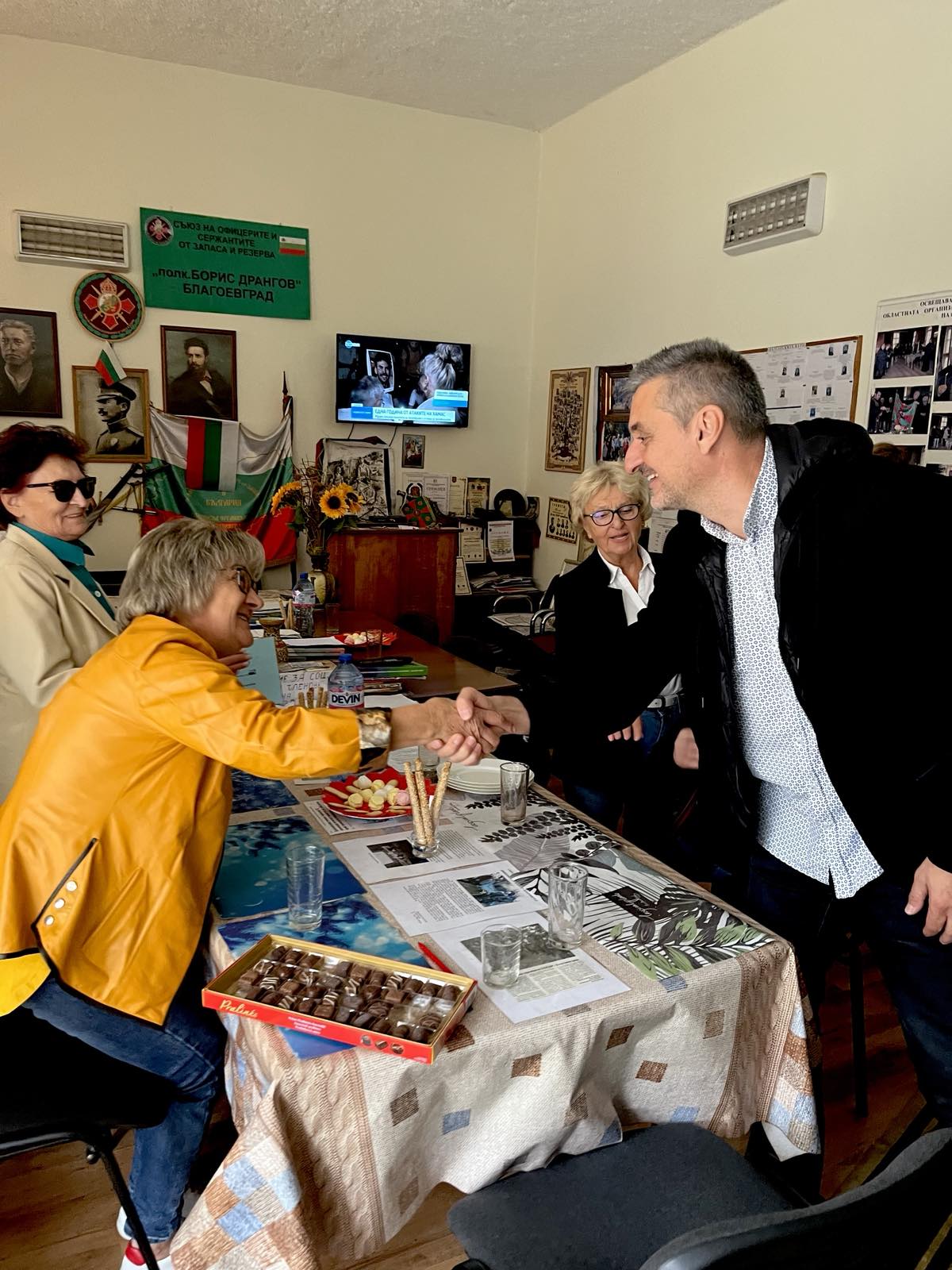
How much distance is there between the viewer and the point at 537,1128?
1382 mm

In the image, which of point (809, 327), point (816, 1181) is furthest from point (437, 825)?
point (809, 327)

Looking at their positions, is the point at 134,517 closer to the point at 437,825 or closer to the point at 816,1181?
the point at 437,825

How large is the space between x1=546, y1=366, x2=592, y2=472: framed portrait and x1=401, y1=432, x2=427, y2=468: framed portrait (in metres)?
0.88

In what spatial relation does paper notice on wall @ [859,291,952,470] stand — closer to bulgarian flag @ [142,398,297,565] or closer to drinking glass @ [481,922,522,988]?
drinking glass @ [481,922,522,988]

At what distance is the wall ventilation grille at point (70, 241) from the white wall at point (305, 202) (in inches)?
2.8

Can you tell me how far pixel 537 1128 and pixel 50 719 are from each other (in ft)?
3.69

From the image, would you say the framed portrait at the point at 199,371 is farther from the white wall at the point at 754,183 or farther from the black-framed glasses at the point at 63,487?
the black-framed glasses at the point at 63,487

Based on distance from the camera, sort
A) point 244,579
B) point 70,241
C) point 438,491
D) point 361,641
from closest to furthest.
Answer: point 244,579
point 361,641
point 70,241
point 438,491

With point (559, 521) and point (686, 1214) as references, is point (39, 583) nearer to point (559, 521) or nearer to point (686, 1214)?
point (686, 1214)

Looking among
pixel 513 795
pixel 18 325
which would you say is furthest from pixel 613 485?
pixel 18 325

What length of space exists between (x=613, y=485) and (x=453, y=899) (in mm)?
1753

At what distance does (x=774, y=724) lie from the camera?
1.86m

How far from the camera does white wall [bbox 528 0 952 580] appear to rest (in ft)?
11.8

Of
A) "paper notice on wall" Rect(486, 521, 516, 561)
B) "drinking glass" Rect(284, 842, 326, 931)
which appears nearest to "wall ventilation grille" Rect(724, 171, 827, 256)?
"paper notice on wall" Rect(486, 521, 516, 561)
